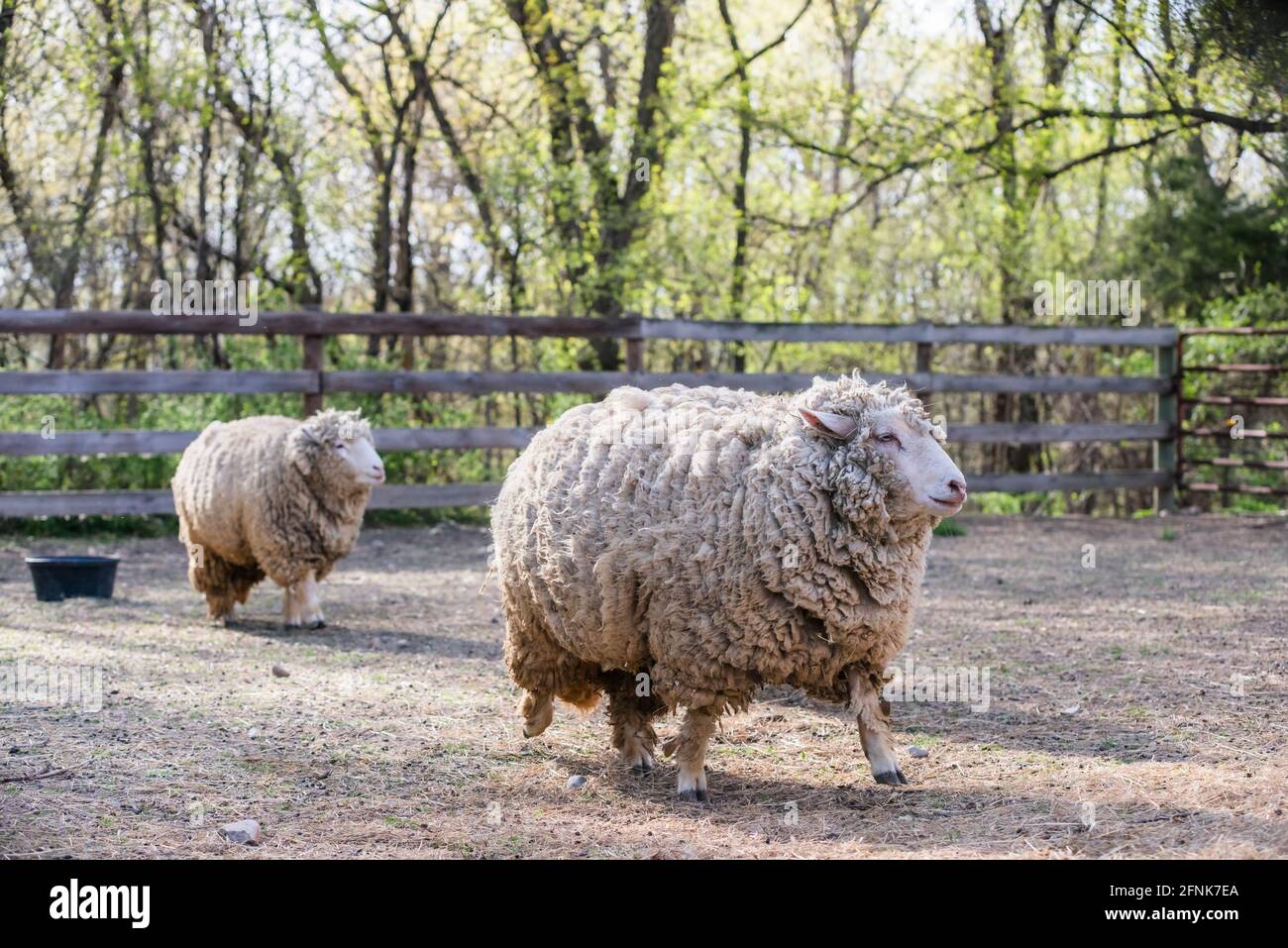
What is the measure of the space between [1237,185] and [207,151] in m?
11.5

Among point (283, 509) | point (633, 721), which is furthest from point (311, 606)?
point (633, 721)

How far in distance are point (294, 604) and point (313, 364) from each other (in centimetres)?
409

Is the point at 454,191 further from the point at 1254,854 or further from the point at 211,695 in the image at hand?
the point at 1254,854

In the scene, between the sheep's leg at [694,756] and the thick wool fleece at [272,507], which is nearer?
the sheep's leg at [694,756]

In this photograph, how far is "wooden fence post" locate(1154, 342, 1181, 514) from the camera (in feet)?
46.0

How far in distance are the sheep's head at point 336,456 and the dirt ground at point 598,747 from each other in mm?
918

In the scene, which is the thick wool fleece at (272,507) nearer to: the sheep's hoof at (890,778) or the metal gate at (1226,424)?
the sheep's hoof at (890,778)

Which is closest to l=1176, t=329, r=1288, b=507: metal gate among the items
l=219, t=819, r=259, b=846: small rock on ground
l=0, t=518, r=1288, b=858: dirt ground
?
l=0, t=518, r=1288, b=858: dirt ground

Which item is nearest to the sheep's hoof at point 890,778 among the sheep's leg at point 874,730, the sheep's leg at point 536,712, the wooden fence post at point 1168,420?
the sheep's leg at point 874,730

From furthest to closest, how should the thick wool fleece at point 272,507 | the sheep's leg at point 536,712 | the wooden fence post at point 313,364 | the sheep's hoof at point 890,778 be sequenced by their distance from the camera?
1. the wooden fence post at point 313,364
2. the thick wool fleece at point 272,507
3. the sheep's leg at point 536,712
4. the sheep's hoof at point 890,778

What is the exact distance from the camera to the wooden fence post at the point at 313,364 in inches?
457

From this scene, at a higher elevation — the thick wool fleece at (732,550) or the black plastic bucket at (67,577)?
the thick wool fleece at (732,550)

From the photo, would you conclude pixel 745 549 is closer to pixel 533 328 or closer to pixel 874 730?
pixel 874 730
